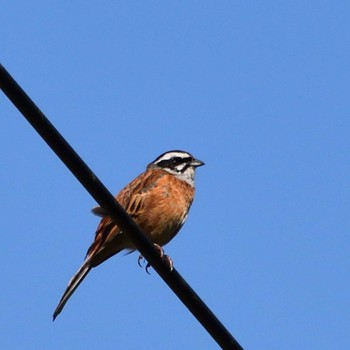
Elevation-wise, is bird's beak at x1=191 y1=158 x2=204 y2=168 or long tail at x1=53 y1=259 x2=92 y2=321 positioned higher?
bird's beak at x1=191 y1=158 x2=204 y2=168

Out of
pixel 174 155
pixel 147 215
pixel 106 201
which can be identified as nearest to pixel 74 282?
pixel 147 215

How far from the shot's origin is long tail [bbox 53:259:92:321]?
9.17 meters

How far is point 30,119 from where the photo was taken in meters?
4.71

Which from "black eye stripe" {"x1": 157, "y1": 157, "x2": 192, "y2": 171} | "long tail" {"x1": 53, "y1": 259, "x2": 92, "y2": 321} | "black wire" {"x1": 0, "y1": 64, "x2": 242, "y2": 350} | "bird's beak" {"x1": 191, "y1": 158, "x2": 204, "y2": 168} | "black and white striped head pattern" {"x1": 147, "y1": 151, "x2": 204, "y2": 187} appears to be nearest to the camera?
"black wire" {"x1": 0, "y1": 64, "x2": 242, "y2": 350}

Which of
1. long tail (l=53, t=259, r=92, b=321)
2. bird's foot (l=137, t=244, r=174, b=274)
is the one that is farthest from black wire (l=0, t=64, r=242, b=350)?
long tail (l=53, t=259, r=92, b=321)

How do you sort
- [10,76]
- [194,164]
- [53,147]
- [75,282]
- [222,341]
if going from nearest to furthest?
[10,76] < [53,147] < [222,341] < [75,282] < [194,164]

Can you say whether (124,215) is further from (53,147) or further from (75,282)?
(75,282)

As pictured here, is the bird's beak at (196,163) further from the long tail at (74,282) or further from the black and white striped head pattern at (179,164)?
the long tail at (74,282)

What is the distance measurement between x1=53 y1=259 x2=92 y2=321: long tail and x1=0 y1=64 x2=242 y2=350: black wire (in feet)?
12.1

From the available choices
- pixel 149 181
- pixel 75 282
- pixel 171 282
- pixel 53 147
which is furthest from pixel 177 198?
pixel 53 147

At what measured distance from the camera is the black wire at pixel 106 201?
4.62 meters

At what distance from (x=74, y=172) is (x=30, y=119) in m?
0.43

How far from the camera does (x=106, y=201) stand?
5219 mm

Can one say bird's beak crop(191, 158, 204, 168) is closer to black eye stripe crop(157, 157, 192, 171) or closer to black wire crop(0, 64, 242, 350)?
black eye stripe crop(157, 157, 192, 171)
